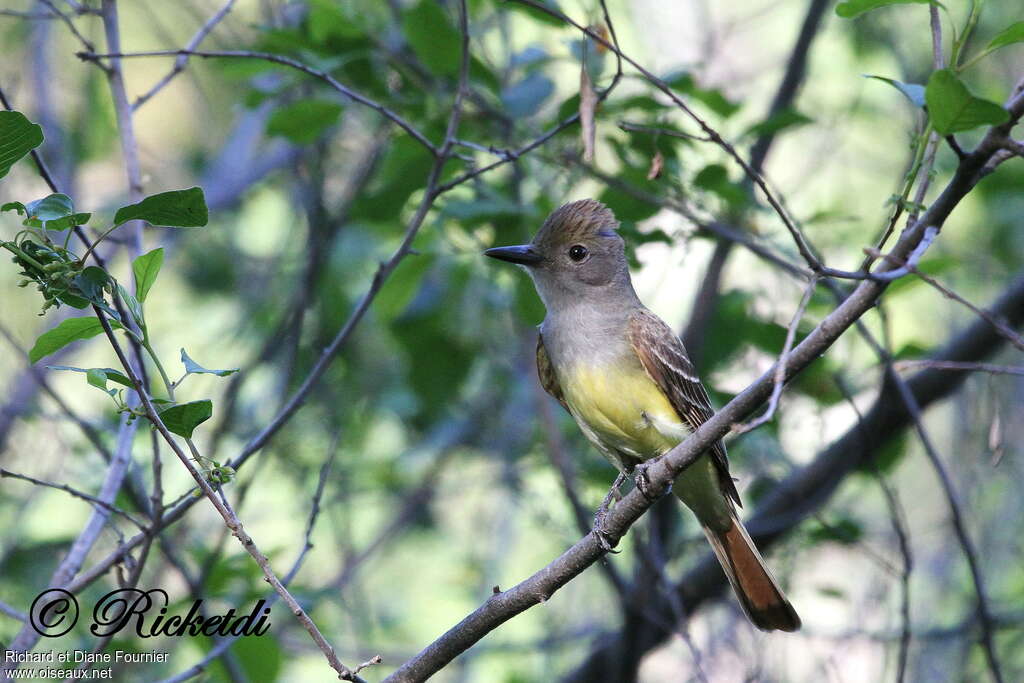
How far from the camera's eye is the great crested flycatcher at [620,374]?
436cm

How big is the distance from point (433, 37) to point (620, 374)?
1539 mm

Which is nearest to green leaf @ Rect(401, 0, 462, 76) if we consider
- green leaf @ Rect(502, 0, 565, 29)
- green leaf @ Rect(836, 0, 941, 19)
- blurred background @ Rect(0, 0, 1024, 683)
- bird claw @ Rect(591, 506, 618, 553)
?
blurred background @ Rect(0, 0, 1024, 683)

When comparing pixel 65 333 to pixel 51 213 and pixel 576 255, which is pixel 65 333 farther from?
pixel 576 255

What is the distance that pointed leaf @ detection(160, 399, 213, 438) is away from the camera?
257 cm

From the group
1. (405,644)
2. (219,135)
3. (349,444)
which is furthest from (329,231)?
(219,135)

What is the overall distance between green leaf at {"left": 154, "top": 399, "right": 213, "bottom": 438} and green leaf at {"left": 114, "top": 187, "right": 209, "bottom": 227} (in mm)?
426

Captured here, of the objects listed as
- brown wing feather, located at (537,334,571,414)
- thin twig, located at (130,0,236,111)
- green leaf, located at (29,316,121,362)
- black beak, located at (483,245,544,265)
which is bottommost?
green leaf, located at (29,316,121,362)

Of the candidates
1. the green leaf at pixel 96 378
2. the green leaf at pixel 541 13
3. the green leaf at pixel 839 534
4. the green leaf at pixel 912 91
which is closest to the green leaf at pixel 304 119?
the green leaf at pixel 541 13

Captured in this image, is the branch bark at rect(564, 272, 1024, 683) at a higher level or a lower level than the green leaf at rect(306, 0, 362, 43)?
lower

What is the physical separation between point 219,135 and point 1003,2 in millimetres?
6130

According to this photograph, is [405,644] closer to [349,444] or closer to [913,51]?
[349,444]

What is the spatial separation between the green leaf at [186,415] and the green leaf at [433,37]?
7.18 ft

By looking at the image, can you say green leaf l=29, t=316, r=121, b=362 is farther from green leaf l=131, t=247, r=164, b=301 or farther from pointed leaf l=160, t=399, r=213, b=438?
pointed leaf l=160, t=399, r=213, b=438

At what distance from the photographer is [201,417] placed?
2607mm
